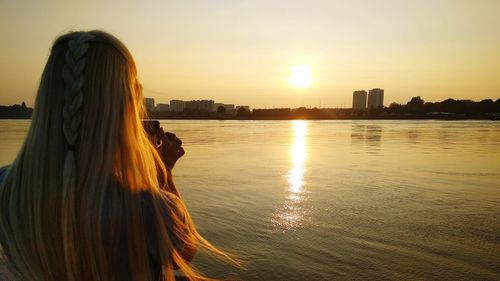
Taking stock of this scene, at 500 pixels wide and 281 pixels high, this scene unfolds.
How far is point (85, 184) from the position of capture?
1.24m

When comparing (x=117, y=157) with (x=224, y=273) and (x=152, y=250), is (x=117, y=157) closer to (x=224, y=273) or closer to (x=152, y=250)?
(x=152, y=250)

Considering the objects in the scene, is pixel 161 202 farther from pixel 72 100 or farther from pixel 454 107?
pixel 454 107

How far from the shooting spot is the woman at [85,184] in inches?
48.8

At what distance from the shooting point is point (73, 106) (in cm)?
121

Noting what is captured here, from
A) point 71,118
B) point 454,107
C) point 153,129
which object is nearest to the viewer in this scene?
point 71,118

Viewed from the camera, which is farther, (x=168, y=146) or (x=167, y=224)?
(x=168, y=146)

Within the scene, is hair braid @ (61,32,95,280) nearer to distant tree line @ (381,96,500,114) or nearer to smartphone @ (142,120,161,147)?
smartphone @ (142,120,161,147)

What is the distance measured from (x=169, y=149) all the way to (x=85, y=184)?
2.25 ft

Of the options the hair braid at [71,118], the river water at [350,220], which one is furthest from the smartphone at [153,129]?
the river water at [350,220]

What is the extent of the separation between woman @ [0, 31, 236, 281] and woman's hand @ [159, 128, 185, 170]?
0.47 m

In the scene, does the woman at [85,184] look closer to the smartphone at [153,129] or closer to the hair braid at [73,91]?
the hair braid at [73,91]

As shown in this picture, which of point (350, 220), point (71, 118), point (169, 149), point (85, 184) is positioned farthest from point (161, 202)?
point (350, 220)

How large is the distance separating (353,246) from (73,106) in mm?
3978

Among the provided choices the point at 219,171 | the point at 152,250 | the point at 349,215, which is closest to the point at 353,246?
the point at 349,215
